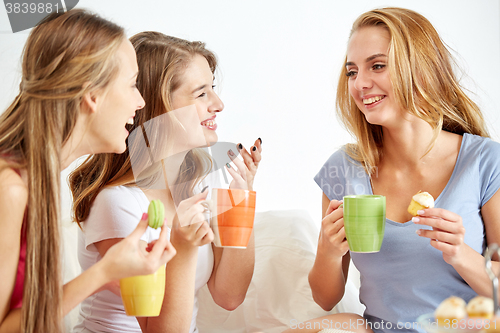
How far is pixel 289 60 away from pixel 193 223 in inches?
39.8

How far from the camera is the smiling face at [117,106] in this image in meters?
0.84

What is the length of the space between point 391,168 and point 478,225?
0.29 meters

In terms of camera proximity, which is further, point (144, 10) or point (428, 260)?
point (144, 10)

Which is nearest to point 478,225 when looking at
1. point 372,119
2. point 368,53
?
point 372,119

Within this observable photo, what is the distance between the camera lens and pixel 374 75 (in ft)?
A: 3.87

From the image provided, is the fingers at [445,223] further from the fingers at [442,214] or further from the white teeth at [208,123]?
the white teeth at [208,123]

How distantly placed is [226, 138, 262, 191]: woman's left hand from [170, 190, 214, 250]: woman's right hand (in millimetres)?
261

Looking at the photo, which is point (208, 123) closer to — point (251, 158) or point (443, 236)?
point (251, 158)

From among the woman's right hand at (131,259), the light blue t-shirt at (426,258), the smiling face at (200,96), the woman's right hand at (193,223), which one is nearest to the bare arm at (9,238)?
the woman's right hand at (131,259)

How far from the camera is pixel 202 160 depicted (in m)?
1.33

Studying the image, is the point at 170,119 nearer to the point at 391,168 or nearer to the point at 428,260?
the point at 391,168

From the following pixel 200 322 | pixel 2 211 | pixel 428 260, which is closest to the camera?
pixel 2 211

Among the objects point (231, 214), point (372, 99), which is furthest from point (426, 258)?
point (231, 214)

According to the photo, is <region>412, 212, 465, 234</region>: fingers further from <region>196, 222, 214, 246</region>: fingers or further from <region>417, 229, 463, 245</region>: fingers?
<region>196, 222, 214, 246</region>: fingers
